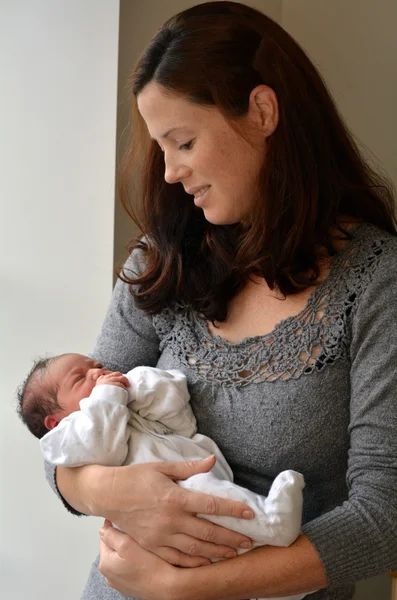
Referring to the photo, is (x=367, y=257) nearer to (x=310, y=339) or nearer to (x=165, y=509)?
(x=310, y=339)

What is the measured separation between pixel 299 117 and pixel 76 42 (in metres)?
1.00

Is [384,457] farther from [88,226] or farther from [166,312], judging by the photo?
[88,226]

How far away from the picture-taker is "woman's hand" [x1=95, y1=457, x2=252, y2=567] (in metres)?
1.29

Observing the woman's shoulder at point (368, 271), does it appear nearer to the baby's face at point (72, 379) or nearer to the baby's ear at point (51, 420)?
the baby's face at point (72, 379)

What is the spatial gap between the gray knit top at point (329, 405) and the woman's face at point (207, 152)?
0.24m

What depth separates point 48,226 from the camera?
229 centimetres

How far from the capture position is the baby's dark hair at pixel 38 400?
1.59 metres

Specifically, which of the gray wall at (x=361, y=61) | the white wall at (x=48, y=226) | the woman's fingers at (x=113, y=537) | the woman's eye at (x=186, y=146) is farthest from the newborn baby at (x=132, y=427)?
the gray wall at (x=361, y=61)

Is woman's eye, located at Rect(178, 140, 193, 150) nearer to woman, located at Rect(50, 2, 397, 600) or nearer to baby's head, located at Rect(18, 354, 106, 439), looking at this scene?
woman, located at Rect(50, 2, 397, 600)

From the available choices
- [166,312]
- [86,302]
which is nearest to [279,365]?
[166,312]

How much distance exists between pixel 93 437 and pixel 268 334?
0.40 metres

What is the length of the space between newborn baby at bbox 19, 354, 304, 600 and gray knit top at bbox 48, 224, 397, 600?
6 centimetres

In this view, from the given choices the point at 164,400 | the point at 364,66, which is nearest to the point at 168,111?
the point at 164,400

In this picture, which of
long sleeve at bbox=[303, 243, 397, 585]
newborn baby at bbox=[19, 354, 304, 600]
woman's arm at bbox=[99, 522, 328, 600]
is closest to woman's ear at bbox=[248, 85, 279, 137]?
long sleeve at bbox=[303, 243, 397, 585]
